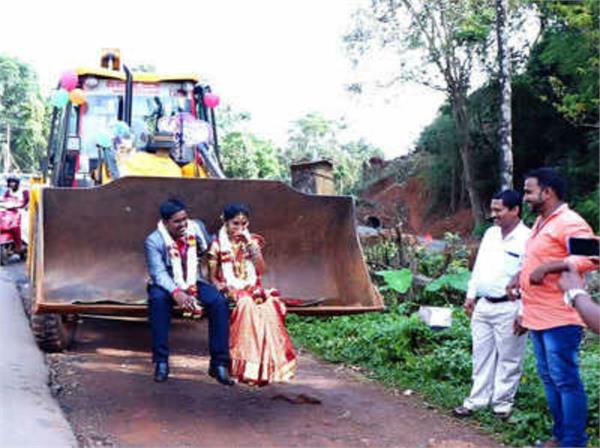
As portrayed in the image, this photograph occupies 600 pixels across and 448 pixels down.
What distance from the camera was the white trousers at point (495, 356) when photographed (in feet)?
16.5

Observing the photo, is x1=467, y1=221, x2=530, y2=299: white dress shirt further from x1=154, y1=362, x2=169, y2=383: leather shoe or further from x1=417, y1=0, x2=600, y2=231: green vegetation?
x1=417, y1=0, x2=600, y2=231: green vegetation

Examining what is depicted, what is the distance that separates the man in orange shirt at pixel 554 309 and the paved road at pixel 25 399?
8.40ft

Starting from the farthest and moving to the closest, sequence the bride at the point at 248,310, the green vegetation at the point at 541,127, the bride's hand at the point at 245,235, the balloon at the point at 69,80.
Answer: the green vegetation at the point at 541,127 < the balloon at the point at 69,80 < the bride's hand at the point at 245,235 < the bride at the point at 248,310

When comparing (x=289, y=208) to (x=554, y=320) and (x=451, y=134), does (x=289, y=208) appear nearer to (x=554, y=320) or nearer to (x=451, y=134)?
(x=554, y=320)

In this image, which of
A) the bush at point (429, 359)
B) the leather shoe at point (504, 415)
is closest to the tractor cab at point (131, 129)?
the bush at point (429, 359)

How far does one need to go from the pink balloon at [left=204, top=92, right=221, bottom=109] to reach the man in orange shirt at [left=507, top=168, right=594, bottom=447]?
4.71 m

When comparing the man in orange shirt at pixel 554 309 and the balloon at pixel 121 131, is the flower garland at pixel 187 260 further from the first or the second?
the balloon at pixel 121 131

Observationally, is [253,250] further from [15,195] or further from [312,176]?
[15,195]

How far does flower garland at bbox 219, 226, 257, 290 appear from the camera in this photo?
210 inches

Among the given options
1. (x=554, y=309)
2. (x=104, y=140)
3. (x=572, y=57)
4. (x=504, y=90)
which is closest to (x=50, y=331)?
(x=104, y=140)

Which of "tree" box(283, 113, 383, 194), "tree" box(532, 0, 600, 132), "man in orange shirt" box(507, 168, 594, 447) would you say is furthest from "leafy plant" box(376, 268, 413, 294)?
"tree" box(283, 113, 383, 194)

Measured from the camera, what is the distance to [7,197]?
13.5 m

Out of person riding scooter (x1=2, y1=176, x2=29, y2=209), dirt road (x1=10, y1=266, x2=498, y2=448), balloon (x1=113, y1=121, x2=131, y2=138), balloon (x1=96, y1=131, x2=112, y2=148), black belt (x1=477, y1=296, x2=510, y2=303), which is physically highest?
balloon (x1=113, y1=121, x2=131, y2=138)

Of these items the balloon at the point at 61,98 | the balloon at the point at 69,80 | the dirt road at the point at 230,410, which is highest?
the balloon at the point at 69,80
